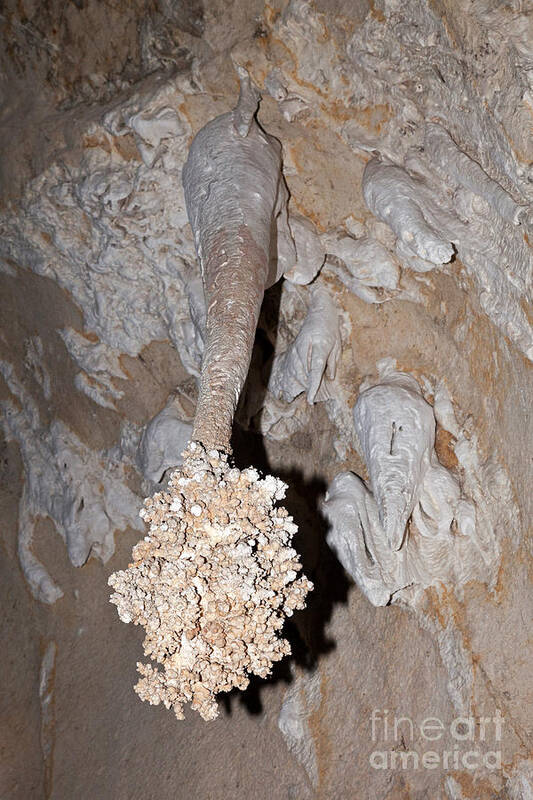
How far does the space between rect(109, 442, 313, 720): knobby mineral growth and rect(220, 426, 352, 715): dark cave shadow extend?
1.48 metres

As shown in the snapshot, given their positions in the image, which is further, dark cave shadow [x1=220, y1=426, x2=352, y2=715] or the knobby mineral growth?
dark cave shadow [x1=220, y1=426, x2=352, y2=715]

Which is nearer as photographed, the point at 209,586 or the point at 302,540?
the point at 209,586

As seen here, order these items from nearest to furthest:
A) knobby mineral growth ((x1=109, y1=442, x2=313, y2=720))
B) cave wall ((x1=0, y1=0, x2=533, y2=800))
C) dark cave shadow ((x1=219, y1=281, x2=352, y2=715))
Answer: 1. knobby mineral growth ((x1=109, y1=442, x2=313, y2=720))
2. cave wall ((x1=0, y1=0, x2=533, y2=800))
3. dark cave shadow ((x1=219, y1=281, x2=352, y2=715))

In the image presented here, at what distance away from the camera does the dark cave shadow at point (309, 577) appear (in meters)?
2.92

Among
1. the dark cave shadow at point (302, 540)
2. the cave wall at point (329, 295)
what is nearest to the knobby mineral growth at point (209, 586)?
the cave wall at point (329, 295)

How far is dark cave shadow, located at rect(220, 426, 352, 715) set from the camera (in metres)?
2.92

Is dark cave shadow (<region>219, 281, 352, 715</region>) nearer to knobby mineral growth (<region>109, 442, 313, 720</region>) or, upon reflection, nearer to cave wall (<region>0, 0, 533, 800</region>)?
cave wall (<region>0, 0, 533, 800</region>)

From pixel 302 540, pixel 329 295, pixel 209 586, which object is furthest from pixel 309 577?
pixel 209 586

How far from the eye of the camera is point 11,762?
393cm

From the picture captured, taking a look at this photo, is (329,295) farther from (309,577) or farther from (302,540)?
(309,577)

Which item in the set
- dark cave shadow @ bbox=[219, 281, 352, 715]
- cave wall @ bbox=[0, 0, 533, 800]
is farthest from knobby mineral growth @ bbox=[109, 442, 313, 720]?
dark cave shadow @ bbox=[219, 281, 352, 715]

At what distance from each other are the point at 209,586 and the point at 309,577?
165 cm

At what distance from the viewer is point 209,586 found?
1376 millimetres

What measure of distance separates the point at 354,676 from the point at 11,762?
7.51 feet
